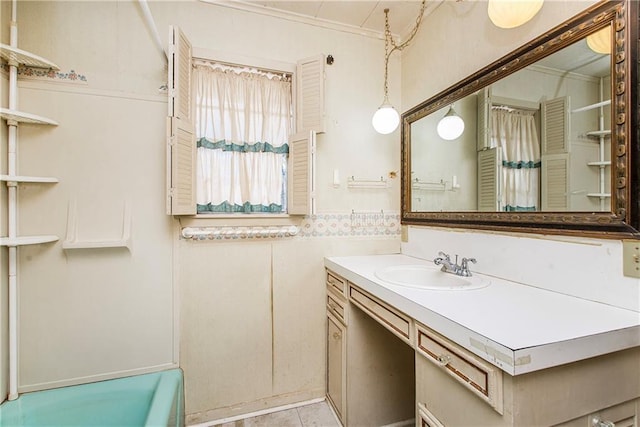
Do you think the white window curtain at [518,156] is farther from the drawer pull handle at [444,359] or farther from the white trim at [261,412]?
the white trim at [261,412]

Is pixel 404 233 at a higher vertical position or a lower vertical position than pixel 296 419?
higher

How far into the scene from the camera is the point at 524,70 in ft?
3.97

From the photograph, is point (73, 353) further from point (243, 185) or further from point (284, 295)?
point (243, 185)

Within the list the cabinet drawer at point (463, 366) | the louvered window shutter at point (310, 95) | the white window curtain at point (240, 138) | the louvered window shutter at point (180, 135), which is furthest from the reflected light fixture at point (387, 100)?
the cabinet drawer at point (463, 366)

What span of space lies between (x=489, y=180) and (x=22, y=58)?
2.42 m

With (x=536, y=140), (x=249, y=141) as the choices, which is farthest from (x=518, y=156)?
(x=249, y=141)

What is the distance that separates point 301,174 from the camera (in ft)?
5.83

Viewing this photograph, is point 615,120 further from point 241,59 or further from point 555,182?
point 241,59

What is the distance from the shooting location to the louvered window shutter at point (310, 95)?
5.88ft

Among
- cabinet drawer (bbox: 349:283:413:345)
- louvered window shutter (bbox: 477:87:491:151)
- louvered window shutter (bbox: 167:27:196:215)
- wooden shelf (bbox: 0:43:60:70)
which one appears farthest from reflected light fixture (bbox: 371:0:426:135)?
wooden shelf (bbox: 0:43:60:70)

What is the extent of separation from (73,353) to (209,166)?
128 centimetres

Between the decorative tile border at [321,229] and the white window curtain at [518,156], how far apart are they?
0.86 metres

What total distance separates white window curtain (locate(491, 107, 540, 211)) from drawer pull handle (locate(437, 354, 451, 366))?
75cm

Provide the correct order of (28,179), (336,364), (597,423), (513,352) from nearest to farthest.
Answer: (513,352) < (597,423) < (28,179) < (336,364)
